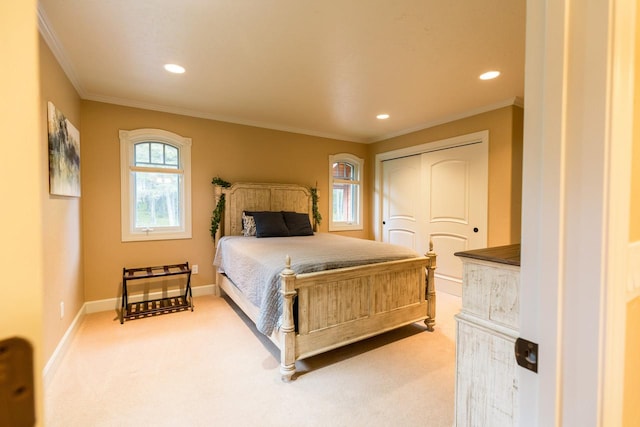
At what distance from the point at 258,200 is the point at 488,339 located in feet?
11.5

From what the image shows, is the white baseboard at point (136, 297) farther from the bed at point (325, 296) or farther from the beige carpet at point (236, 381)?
the bed at point (325, 296)

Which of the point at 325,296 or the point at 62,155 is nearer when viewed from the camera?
the point at 325,296

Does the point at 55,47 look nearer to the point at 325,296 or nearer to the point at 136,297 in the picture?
the point at 136,297

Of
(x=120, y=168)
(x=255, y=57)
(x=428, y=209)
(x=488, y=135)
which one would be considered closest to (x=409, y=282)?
(x=428, y=209)

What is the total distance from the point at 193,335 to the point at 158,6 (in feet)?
8.57

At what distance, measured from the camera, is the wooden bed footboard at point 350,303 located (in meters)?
2.13

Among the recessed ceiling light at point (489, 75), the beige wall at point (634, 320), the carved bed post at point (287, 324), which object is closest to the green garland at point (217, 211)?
the carved bed post at point (287, 324)

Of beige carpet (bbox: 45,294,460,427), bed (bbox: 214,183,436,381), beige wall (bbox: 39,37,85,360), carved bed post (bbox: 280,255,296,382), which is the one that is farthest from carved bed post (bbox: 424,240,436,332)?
beige wall (bbox: 39,37,85,360)

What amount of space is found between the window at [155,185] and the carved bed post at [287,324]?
2.28 m

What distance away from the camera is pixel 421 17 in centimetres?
191

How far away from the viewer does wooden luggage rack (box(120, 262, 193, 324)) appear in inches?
126

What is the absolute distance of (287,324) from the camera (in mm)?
2115

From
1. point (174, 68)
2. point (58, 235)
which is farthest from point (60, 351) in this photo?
point (174, 68)

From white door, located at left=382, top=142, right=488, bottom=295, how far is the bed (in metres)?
1.29
